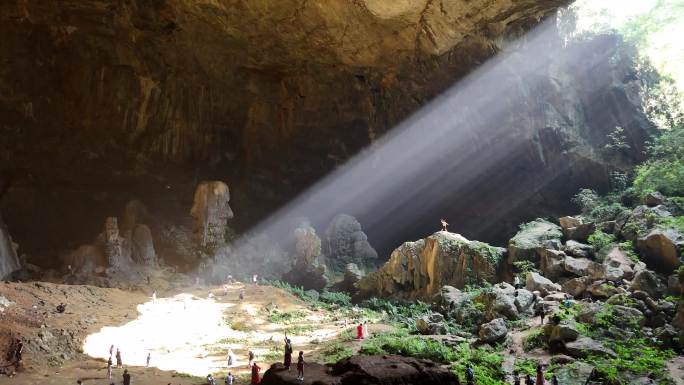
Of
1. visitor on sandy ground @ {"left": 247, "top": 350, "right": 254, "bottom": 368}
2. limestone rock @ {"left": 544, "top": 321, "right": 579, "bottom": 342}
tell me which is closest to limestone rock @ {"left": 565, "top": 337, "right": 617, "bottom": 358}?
limestone rock @ {"left": 544, "top": 321, "right": 579, "bottom": 342}

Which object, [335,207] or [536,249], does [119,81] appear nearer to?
[335,207]

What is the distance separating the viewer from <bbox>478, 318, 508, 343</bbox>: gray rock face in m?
13.8

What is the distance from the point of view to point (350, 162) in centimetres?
3253

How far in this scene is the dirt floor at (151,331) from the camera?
44.0 feet

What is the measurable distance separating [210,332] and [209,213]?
9545mm

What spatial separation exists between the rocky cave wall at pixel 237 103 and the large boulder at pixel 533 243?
4642mm

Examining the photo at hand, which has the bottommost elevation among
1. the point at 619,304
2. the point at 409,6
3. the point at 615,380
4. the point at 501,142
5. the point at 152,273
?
the point at 615,380

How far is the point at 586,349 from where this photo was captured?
11.9 metres

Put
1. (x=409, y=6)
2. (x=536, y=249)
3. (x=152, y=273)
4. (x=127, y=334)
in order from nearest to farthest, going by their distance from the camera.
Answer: (x=127, y=334) < (x=409, y=6) < (x=536, y=249) < (x=152, y=273)

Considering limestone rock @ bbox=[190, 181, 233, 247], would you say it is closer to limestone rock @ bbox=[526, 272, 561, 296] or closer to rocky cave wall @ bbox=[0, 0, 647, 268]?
rocky cave wall @ bbox=[0, 0, 647, 268]

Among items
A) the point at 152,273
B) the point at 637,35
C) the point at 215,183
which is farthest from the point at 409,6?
the point at 152,273

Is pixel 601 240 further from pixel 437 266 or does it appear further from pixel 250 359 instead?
pixel 250 359

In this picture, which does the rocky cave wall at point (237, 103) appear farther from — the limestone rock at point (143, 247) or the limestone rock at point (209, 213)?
the limestone rock at point (209, 213)

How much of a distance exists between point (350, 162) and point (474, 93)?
32.6 ft
